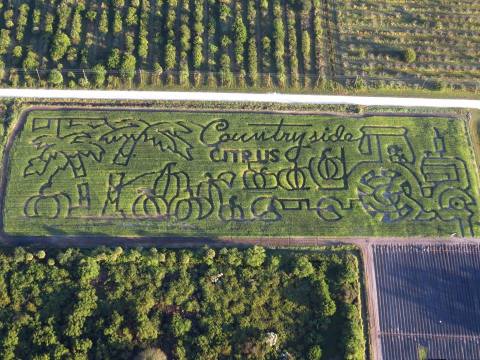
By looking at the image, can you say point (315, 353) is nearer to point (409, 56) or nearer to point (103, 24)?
point (409, 56)

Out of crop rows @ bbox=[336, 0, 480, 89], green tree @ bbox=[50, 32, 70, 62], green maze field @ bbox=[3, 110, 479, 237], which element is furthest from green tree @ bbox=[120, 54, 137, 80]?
crop rows @ bbox=[336, 0, 480, 89]

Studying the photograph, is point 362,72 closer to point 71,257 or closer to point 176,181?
point 176,181

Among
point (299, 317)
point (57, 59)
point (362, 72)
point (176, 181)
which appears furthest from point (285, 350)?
point (57, 59)

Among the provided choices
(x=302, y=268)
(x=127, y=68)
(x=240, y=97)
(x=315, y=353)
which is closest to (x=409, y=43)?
(x=240, y=97)

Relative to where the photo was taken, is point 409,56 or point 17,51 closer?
point 17,51

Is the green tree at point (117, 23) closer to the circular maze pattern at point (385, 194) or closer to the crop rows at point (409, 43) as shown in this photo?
the crop rows at point (409, 43)

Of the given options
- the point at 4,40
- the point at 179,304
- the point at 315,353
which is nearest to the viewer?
the point at 315,353
